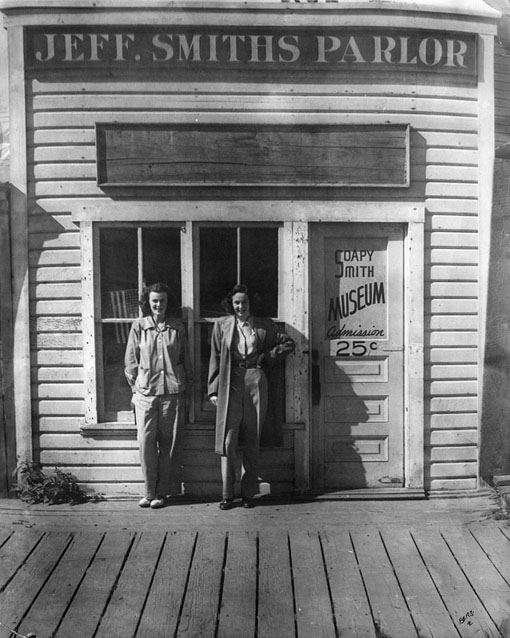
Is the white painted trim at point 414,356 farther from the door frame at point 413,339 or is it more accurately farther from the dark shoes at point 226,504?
the dark shoes at point 226,504

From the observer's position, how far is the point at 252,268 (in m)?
4.50

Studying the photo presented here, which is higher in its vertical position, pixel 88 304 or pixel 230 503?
pixel 88 304

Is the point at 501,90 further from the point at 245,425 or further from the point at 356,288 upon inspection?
the point at 245,425

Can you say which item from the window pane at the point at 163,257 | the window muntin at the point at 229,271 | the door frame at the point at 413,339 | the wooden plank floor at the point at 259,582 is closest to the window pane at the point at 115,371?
the window pane at the point at 163,257

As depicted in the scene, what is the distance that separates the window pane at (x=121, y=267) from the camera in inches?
174

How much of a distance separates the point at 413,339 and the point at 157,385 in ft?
6.44

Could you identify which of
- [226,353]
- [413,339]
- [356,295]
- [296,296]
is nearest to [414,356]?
[413,339]

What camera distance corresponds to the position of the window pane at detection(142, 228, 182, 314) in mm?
4457

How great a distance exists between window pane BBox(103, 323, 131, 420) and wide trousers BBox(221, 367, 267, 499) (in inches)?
32.4

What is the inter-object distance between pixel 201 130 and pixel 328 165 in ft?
3.19

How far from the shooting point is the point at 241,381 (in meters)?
4.40

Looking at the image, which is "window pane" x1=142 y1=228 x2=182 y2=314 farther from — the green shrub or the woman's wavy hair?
the green shrub

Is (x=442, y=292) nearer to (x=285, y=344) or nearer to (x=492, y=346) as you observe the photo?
(x=492, y=346)

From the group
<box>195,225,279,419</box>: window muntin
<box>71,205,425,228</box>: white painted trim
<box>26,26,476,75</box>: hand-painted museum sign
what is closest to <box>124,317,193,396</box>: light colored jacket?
<box>195,225,279,419</box>: window muntin
